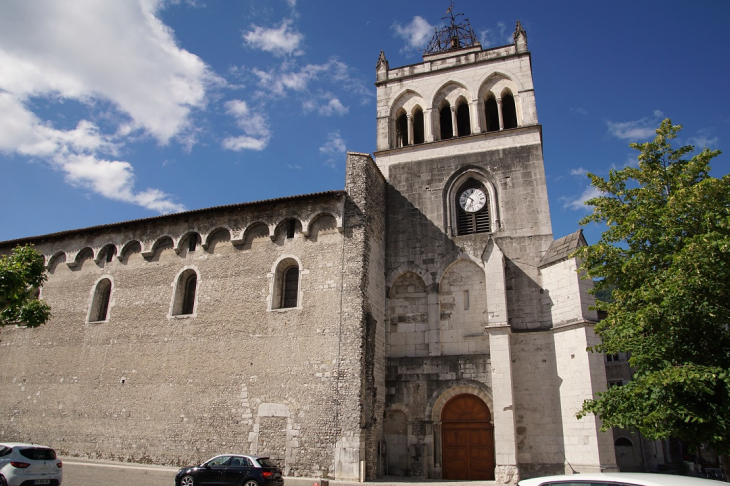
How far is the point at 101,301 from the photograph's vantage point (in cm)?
2170

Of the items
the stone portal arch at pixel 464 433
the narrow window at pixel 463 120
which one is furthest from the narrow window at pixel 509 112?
the stone portal arch at pixel 464 433

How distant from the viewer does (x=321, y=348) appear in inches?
655

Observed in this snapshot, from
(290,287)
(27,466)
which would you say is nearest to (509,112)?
(290,287)

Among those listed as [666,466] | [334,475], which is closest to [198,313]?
[334,475]

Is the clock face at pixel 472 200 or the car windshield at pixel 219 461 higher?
the clock face at pixel 472 200

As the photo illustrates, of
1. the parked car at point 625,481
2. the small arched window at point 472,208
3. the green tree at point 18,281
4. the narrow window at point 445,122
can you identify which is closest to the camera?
the parked car at point 625,481

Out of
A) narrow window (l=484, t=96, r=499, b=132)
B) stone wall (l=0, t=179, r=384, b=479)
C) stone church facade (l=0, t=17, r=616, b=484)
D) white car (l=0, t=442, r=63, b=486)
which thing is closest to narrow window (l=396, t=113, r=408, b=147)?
stone church facade (l=0, t=17, r=616, b=484)

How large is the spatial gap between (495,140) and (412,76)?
18.3 ft

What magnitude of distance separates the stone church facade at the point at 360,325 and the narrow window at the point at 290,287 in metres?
0.05

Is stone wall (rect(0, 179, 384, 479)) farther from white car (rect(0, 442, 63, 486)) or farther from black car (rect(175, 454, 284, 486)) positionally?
white car (rect(0, 442, 63, 486))

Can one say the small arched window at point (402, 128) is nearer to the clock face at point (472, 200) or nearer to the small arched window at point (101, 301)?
the clock face at point (472, 200)

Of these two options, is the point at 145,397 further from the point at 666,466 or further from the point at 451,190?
the point at 666,466

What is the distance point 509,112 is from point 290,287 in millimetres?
12796

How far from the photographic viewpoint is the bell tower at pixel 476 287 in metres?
15.8
